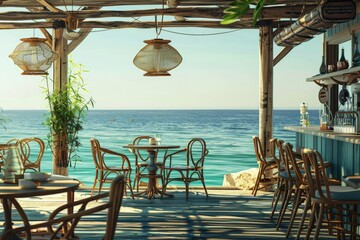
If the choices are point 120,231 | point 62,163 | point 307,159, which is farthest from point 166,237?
point 62,163

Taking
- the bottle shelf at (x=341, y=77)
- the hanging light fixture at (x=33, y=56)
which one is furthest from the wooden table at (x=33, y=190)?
the bottle shelf at (x=341, y=77)

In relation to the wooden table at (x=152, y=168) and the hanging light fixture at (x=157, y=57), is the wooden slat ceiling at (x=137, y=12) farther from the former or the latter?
the wooden table at (x=152, y=168)

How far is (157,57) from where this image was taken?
7488mm

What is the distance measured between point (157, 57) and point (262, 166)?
2322 millimetres

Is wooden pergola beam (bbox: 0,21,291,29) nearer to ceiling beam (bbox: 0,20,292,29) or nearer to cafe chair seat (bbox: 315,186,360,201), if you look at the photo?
ceiling beam (bbox: 0,20,292,29)

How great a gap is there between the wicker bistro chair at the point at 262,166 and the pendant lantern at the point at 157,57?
179 cm

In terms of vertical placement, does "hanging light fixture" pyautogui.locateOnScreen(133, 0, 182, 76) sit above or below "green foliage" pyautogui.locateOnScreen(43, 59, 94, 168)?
above

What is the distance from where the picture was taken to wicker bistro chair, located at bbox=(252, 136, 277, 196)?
8625 millimetres

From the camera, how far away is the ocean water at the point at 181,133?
23.6m

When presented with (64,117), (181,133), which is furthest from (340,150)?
(181,133)

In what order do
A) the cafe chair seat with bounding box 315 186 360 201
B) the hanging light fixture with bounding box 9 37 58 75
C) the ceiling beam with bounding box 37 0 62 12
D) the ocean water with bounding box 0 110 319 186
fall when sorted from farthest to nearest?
1. the ocean water with bounding box 0 110 319 186
2. the ceiling beam with bounding box 37 0 62 12
3. the hanging light fixture with bounding box 9 37 58 75
4. the cafe chair seat with bounding box 315 186 360 201

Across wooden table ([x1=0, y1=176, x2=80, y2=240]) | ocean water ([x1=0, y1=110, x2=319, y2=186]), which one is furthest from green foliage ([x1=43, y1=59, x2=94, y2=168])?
ocean water ([x1=0, y1=110, x2=319, y2=186])

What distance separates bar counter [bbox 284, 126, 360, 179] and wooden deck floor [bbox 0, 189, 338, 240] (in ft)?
2.36

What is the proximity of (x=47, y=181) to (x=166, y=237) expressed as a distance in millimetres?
1793
